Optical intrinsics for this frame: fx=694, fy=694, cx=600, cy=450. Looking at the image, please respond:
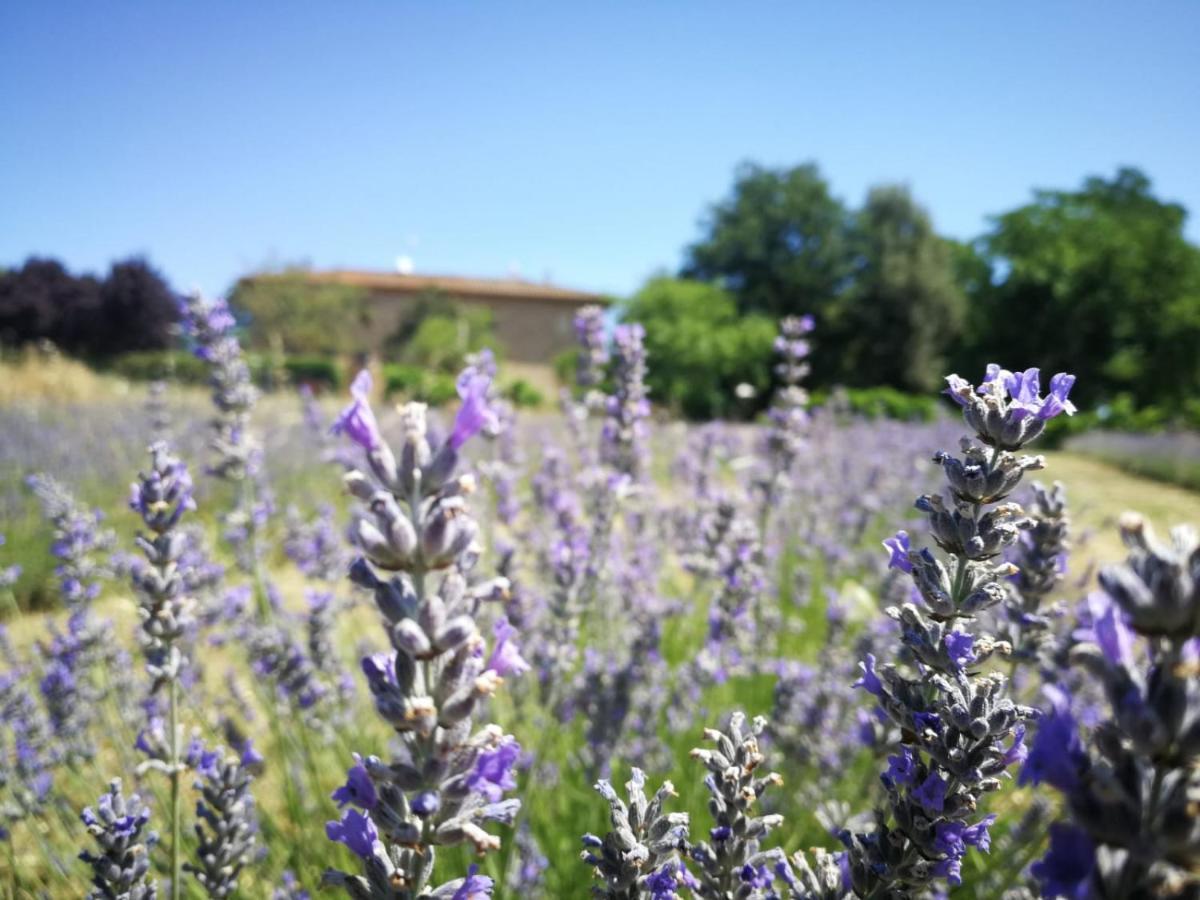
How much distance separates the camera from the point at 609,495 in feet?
11.5

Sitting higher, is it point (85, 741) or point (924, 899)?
point (924, 899)

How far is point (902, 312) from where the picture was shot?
3491cm

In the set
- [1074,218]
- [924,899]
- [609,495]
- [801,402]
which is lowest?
[924,899]

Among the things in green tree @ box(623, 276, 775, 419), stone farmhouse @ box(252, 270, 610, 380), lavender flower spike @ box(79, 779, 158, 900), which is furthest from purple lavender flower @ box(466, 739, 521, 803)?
stone farmhouse @ box(252, 270, 610, 380)

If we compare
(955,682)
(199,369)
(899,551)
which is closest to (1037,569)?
(899,551)

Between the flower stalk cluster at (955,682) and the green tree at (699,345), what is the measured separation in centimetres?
2326

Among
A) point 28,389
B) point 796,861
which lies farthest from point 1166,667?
point 28,389

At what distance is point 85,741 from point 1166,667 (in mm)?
4105

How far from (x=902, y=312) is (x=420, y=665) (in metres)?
37.9

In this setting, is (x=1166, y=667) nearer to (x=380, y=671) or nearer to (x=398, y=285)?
(x=380, y=671)

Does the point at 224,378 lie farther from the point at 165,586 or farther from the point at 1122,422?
the point at 1122,422

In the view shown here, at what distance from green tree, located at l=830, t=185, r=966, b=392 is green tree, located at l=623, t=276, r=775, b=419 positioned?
5962 millimetres

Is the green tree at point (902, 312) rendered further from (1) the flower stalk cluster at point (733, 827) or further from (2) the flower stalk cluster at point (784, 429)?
(1) the flower stalk cluster at point (733, 827)

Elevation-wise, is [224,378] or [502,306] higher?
[502,306]
